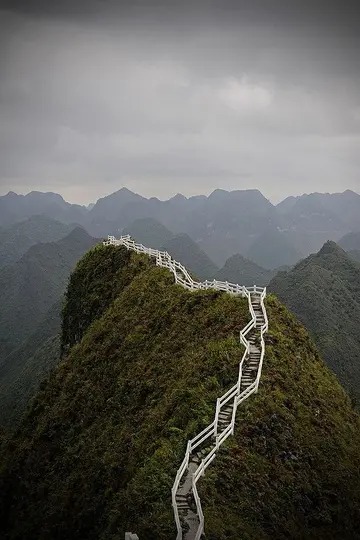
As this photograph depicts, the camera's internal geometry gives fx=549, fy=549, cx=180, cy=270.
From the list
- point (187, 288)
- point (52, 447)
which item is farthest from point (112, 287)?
point (52, 447)

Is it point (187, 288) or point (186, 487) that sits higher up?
point (187, 288)

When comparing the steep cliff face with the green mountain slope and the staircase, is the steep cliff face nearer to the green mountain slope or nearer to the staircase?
the staircase

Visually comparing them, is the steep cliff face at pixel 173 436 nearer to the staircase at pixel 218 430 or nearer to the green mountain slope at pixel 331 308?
the staircase at pixel 218 430

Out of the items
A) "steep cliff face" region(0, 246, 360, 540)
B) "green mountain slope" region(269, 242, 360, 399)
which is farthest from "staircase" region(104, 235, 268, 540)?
"green mountain slope" region(269, 242, 360, 399)

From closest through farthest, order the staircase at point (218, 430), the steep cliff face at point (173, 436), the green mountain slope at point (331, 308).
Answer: the staircase at point (218, 430)
the steep cliff face at point (173, 436)
the green mountain slope at point (331, 308)

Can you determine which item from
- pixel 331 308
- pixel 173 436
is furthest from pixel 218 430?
pixel 331 308

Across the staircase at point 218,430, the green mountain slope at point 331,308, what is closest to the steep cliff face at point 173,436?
the staircase at point 218,430

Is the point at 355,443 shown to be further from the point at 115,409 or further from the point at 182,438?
the point at 115,409
